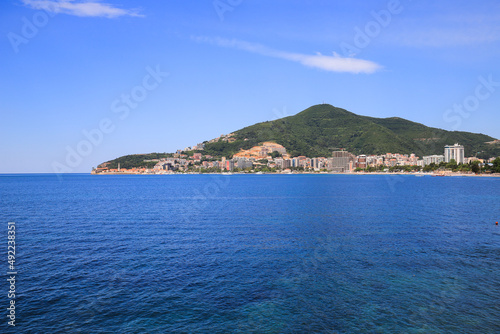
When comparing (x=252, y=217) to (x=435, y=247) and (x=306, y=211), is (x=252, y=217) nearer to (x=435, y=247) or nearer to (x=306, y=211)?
(x=306, y=211)

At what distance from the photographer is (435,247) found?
81.4 feet

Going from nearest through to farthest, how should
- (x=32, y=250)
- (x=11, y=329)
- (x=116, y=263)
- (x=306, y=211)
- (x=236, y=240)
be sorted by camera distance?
1. (x=11, y=329)
2. (x=116, y=263)
3. (x=32, y=250)
4. (x=236, y=240)
5. (x=306, y=211)

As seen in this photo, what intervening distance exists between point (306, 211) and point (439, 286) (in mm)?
28232

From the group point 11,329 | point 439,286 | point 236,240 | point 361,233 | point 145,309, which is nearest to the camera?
point 11,329

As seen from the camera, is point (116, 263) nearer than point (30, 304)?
No

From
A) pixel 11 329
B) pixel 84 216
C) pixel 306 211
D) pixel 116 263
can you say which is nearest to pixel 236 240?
pixel 116 263

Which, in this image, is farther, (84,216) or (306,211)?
(306,211)

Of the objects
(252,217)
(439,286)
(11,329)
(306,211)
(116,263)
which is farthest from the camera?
(306,211)

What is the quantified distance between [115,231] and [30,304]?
16.9m

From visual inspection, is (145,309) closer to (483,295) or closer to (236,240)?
(236,240)

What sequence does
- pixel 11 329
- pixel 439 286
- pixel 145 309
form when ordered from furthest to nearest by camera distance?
1. pixel 439 286
2. pixel 145 309
3. pixel 11 329

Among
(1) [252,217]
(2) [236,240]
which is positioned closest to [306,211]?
(1) [252,217]

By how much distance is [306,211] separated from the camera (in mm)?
45219

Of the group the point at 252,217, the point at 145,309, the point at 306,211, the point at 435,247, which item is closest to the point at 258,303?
the point at 145,309
